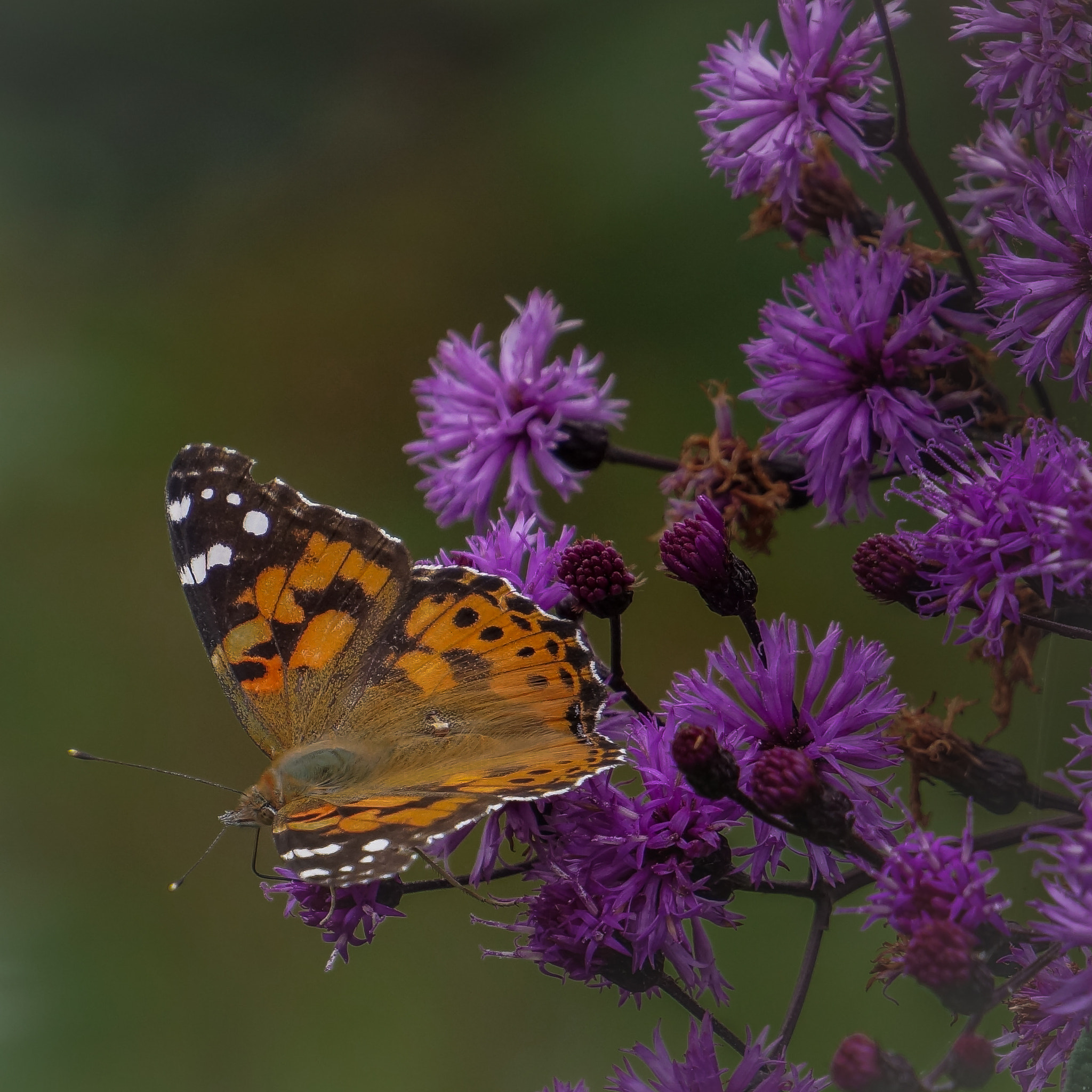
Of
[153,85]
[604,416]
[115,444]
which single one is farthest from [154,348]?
[604,416]

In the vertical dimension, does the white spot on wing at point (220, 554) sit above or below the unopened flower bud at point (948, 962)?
above

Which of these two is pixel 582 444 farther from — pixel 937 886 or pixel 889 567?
pixel 937 886

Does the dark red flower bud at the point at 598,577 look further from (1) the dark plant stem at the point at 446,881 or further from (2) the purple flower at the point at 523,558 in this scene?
(1) the dark plant stem at the point at 446,881

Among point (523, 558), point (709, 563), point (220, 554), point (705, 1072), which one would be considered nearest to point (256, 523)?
point (220, 554)

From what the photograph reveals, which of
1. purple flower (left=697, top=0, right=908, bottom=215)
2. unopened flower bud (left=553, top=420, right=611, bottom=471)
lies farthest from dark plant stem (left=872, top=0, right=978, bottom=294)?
unopened flower bud (left=553, top=420, right=611, bottom=471)

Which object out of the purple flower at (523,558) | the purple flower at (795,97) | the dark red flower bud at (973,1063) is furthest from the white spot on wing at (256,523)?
the dark red flower bud at (973,1063)
